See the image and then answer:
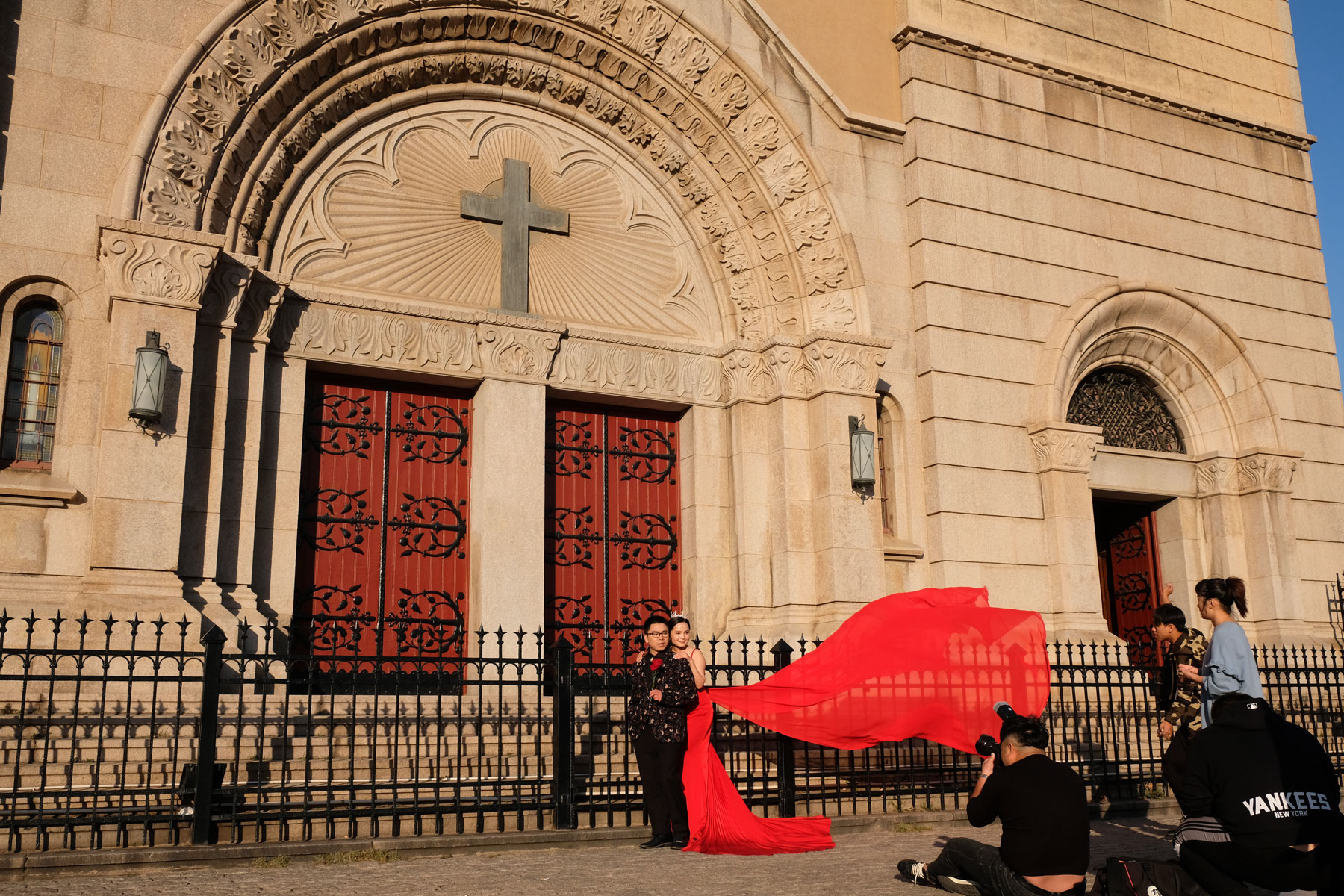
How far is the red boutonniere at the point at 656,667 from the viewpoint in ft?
30.8

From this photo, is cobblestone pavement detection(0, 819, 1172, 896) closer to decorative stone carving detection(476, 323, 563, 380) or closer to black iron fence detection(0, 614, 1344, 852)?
black iron fence detection(0, 614, 1344, 852)

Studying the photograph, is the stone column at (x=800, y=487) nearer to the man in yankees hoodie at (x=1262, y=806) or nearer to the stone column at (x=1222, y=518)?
the stone column at (x=1222, y=518)

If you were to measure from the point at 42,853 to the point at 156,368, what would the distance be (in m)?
4.53

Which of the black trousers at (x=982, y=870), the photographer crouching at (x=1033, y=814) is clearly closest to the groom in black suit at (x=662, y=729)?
the black trousers at (x=982, y=870)

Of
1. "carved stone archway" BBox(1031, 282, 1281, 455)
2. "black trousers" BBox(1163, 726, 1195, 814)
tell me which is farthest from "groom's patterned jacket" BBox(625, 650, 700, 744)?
"carved stone archway" BBox(1031, 282, 1281, 455)

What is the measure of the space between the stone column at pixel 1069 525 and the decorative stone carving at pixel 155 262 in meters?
9.89

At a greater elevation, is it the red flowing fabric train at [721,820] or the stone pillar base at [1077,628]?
the stone pillar base at [1077,628]

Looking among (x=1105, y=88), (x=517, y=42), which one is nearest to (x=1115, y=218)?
(x=1105, y=88)

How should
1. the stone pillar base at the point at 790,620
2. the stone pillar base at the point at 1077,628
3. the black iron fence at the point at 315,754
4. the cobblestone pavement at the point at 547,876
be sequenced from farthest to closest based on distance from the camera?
A: the stone pillar base at the point at 1077,628
the stone pillar base at the point at 790,620
the black iron fence at the point at 315,754
the cobblestone pavement at the point at 547,876

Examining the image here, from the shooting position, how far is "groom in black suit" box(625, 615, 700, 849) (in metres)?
9.14

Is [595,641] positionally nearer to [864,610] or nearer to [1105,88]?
[864,610]

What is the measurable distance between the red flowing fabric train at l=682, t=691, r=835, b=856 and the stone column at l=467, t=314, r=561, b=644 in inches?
153

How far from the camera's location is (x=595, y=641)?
1391 cm

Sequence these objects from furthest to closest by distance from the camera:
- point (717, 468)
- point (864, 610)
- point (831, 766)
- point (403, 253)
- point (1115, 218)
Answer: point (1115, 218)
point (717, 468)
point (403, 253)
point (831, 766)
point (864, 610)
